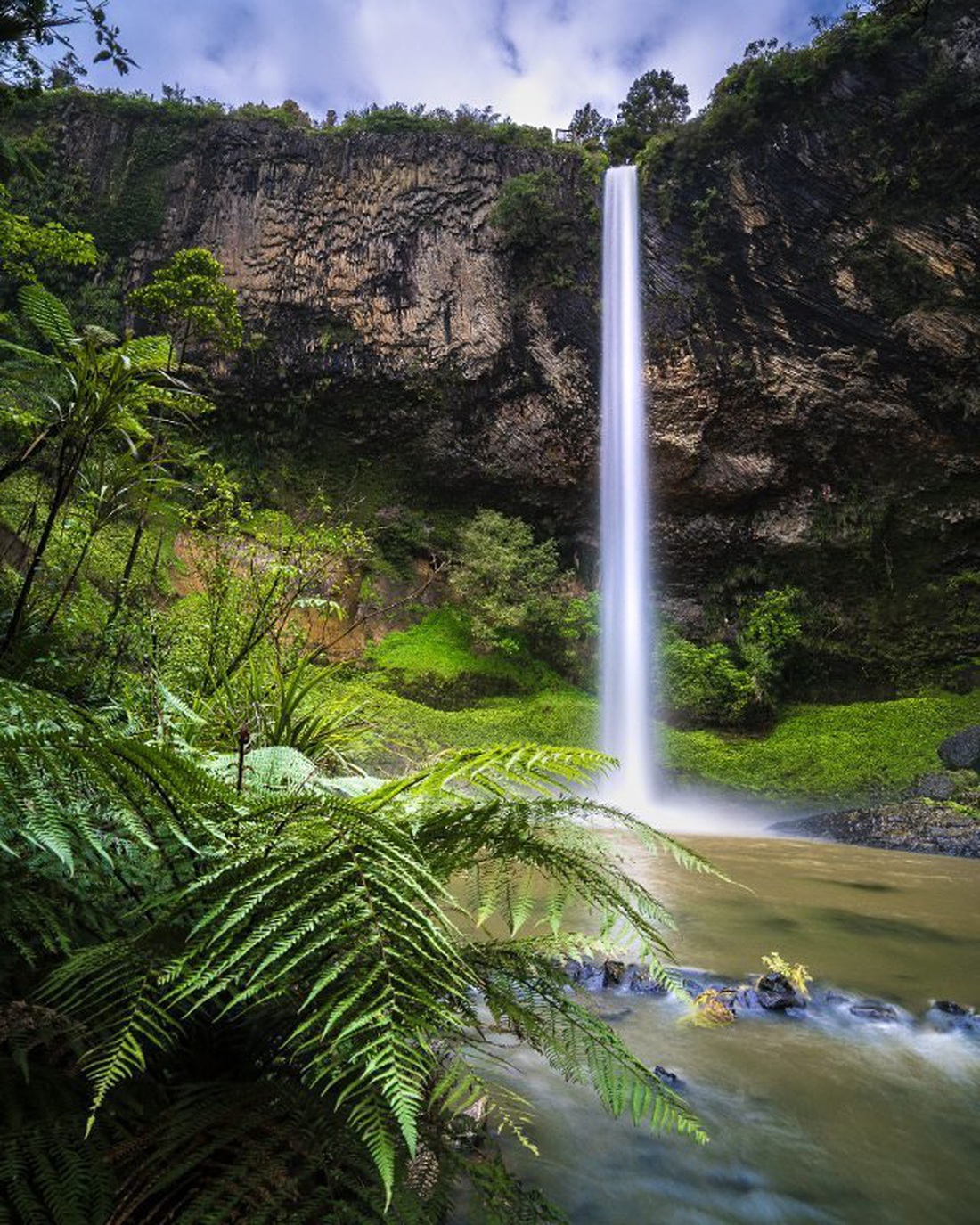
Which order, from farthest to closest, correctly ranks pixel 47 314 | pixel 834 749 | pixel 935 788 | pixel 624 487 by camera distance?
pixel 624 487 → pixel 834 749 → pixel 935 788 → pixel 47 314

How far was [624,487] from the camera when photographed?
14.9 metres

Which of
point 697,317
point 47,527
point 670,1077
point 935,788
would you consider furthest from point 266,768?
point 697,317

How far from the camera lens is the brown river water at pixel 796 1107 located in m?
1.32

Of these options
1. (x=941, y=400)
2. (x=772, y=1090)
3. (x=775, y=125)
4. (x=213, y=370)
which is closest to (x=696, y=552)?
(x=941, y=400)

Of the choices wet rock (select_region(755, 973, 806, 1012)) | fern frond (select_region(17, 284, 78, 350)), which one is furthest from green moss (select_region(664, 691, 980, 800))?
fern frond (select_region(17, 284, 78, 350))

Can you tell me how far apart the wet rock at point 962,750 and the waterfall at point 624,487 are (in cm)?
497

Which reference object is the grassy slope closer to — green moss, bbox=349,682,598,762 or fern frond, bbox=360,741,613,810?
green moss, bbox=349,682,598,762

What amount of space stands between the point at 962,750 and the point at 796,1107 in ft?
32.3

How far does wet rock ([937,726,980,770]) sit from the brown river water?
7033 mm

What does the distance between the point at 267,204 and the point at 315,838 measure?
712 inches

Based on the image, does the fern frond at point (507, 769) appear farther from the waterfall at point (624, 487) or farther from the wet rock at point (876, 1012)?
the waterfall at point (624, 487)

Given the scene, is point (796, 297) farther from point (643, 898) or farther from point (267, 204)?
point (643, 898)

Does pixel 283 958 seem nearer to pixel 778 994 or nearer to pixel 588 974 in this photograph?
pixel 588 974

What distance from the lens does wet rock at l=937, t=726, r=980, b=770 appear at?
367 inches
